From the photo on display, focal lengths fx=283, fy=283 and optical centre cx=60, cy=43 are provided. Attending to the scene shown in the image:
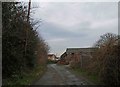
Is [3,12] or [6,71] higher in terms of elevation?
[3,12]

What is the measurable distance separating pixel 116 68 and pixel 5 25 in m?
8.09

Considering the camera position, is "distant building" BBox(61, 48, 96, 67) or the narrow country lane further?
"distant building" BBox(61, 48, 96, 67)

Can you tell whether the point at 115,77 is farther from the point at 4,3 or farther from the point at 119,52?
the point at 4,3

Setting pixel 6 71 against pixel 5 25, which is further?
pixel 6 71

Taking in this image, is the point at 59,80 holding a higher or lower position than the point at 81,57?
lower

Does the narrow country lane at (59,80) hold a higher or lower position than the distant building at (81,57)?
lower

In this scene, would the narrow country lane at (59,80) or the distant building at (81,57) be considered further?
the distant building at (81,57)

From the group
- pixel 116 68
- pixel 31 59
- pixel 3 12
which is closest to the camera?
pixel 116 68

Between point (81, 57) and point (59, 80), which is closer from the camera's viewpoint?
point (59, 80)

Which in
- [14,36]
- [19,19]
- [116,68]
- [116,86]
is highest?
[19,19]

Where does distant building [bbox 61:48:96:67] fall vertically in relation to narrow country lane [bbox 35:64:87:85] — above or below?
above

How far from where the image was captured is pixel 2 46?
19375 millimetres

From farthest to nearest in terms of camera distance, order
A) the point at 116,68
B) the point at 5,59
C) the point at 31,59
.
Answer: the point at 31,59, the point at 5,59, the point at 116,68

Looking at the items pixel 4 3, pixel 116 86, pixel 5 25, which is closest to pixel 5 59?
pixel 5 25
